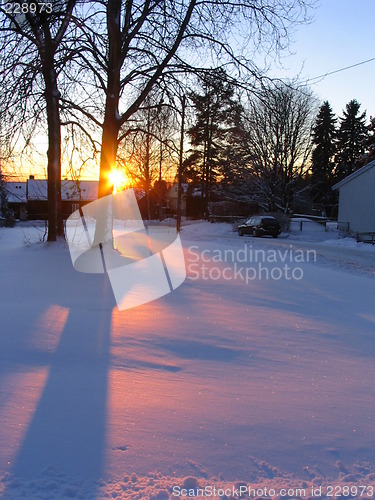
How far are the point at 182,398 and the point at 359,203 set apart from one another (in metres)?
28.1

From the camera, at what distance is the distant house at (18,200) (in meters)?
56.6

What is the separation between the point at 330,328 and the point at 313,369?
198 cm

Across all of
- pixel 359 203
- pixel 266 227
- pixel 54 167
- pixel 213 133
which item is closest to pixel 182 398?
pixel 54 167

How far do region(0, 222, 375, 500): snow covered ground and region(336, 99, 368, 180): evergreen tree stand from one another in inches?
1948

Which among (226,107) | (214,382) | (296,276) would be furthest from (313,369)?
(226,107)

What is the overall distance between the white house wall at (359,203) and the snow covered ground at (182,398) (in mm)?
21906

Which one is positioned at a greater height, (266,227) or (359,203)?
(359,203)

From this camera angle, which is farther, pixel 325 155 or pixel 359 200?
pixel 325 155

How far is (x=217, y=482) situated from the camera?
107 inches

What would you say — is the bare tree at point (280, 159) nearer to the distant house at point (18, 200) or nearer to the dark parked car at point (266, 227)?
the dark parked car at point (266, 227)

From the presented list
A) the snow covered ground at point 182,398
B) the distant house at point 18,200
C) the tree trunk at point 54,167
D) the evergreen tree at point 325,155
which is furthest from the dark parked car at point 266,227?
the distant house at point 18,200

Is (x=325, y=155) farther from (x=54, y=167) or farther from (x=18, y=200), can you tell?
(x=54, y=167)

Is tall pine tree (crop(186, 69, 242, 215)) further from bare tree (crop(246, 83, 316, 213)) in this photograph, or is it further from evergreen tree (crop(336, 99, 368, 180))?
evergreen tree (crop(336, 99, 368, 180))

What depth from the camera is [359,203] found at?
28.9m
